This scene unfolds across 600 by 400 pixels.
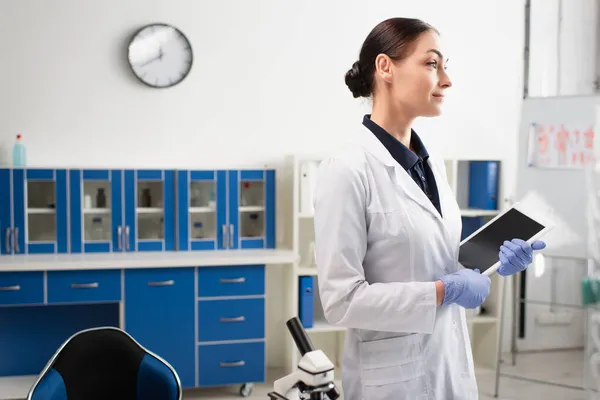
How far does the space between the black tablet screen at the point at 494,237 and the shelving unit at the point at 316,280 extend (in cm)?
227

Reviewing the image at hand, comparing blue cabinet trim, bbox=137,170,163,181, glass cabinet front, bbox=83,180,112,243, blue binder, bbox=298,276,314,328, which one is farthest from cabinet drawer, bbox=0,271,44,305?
blue binder, bbox=298,276,314,328

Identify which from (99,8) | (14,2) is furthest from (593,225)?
(14,2)

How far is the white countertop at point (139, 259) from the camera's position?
11.7 ft

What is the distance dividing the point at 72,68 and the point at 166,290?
1.47 meters

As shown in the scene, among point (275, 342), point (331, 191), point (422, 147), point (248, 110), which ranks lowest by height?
point (275, 342)

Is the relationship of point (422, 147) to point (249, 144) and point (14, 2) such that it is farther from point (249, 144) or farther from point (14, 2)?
point (14, 2)

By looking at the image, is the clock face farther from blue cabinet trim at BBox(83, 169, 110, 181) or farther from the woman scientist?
the woman scientist

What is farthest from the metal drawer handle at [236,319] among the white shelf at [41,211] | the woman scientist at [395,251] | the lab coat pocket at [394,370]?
the lab coat pocket at [394,370]

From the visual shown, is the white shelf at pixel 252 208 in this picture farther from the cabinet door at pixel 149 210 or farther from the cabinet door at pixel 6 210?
the cabinet door at pixel 6 210

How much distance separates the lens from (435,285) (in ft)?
4.95

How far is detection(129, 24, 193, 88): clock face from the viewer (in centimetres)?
412

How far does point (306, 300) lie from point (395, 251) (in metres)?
2.58

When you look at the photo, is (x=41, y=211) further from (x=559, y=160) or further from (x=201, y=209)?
(x=559, y=160)

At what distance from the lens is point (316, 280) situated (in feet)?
14.5
